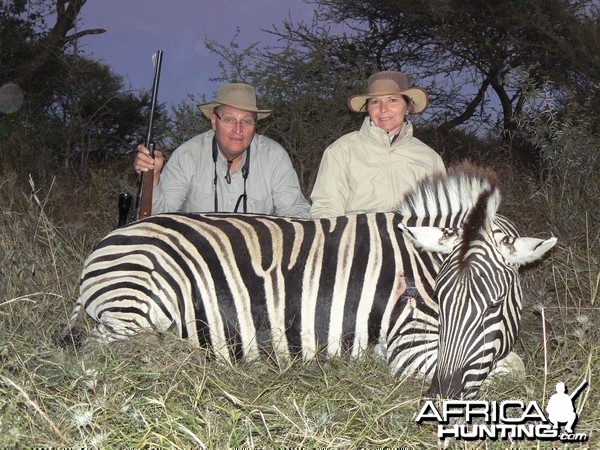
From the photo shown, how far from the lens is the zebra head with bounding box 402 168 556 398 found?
7.61 feet

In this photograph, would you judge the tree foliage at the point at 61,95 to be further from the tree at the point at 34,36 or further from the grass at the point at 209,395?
the grass at the point at 209,395

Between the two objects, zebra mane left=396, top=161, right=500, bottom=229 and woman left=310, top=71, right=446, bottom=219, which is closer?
zebra mane left=396, top=161, right=500, bottom=229

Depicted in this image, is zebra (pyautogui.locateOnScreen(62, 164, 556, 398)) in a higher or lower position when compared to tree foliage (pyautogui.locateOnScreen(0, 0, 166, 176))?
lower

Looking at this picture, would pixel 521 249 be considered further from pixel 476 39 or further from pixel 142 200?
pixel 476 39

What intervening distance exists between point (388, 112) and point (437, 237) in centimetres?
158

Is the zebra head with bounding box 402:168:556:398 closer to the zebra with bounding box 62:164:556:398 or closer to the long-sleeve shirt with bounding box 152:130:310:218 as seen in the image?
the zebra with bounding box 62:164:556:398

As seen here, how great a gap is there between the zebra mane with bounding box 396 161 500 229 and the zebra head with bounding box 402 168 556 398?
223 millimetres

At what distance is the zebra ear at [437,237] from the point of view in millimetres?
2574

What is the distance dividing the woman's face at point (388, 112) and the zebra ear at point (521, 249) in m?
1.68

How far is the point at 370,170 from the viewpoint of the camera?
13.1ft

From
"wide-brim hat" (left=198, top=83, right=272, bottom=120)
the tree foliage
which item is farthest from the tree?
"wide-brim hat" (left=198, top=83, right=272, bottom=120)

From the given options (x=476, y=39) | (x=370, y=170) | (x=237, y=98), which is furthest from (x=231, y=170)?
(x=476, y=39)

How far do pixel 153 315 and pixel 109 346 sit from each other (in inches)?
11.8

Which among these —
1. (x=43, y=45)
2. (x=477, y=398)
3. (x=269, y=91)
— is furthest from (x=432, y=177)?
(x=43, y=45)
